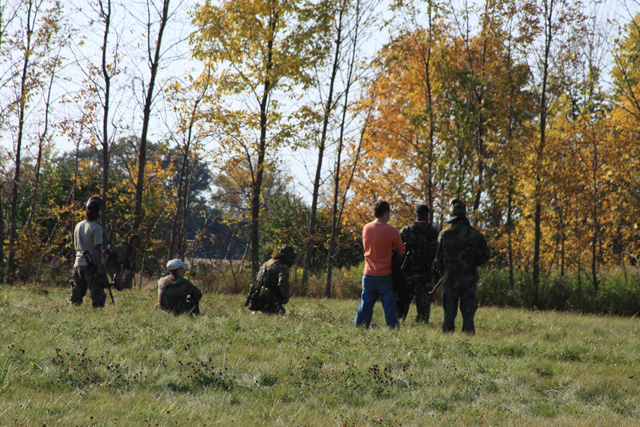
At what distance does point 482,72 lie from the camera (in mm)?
17609

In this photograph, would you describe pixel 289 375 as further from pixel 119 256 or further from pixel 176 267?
pixel 119 256

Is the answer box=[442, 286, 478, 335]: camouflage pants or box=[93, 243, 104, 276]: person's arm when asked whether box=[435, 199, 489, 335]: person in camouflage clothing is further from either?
box=[93, 243, 104, 276]: person's arm

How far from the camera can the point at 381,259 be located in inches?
334

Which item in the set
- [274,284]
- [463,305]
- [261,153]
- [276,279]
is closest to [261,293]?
[274,284]

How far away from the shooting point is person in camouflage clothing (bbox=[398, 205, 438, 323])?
9688 millimetres

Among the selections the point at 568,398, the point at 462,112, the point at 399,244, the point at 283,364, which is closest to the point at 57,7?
the point at 462,112

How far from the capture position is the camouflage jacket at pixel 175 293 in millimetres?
9148

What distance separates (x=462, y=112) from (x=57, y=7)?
13.1 m

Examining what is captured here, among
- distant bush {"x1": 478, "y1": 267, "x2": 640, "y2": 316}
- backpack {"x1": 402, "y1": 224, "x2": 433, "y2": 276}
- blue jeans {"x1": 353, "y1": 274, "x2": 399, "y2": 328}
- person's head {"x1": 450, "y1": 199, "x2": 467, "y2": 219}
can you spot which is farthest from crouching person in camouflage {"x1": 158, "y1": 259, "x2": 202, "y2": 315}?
distant bush {"x1": 478, "y1": 267, "x2": 640, "y2": 316}

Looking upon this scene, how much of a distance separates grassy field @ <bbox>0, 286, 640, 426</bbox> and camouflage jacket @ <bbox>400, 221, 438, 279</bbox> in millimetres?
1583

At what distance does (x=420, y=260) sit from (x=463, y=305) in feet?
4.88

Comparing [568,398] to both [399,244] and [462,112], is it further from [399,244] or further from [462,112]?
[462,112]

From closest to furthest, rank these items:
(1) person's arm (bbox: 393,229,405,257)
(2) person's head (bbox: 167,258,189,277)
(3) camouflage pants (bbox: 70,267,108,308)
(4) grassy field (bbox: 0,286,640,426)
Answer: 1. (4) grassy field (bbox: 0,286,640,426)
2. (1) person's arm (bbox: 393,229,405,257)
3. (2) person's head (bbox: 167,258,189,277)
4. (3) camouflage pants (bbox: 70,267,108,308)

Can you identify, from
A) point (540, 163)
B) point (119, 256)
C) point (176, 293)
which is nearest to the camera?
point (176, 293)
